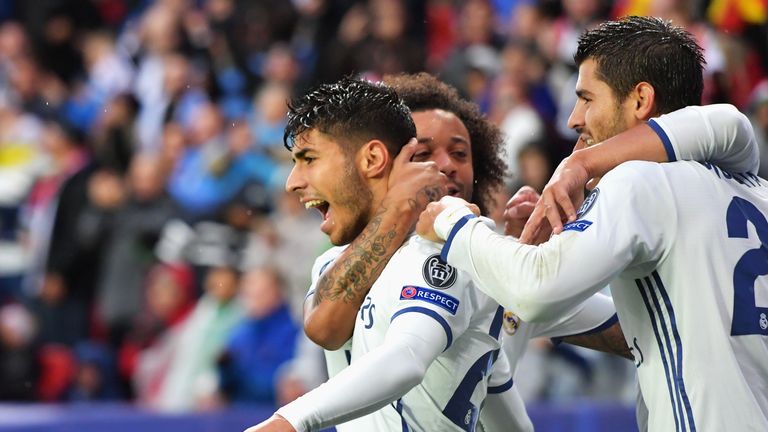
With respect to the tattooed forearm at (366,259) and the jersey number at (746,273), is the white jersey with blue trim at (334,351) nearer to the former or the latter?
the tattooed forearm at (366,259)

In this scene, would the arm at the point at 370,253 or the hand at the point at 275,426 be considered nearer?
the hand at the point at 275,426

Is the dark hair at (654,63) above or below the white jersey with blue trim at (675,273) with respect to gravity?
above

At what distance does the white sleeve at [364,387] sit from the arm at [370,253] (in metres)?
0.48

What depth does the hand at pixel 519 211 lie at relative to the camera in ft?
14.1

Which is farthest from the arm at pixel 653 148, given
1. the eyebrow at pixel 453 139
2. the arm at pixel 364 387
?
the eyebrow at pixel 453 139

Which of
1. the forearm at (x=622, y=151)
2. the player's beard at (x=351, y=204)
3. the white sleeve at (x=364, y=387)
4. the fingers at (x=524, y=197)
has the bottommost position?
the white sleeve at (x=364, y=387)

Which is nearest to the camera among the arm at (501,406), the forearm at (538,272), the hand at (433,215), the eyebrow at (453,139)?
the forearm at (538,272)

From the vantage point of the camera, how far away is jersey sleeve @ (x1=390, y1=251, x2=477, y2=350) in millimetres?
3391

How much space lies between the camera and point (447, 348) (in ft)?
11.4

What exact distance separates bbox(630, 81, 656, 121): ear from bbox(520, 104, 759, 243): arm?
0.10 m

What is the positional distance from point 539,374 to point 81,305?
5091 millimetres

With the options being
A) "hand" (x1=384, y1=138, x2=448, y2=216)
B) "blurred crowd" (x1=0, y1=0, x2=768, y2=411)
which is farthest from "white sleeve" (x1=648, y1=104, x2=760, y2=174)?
"blurred crowd" (x1=0, y1=0, x2=768, y2=411)

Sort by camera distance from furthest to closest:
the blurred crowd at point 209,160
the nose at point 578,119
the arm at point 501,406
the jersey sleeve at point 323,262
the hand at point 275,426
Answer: the blurred crowd at point 209,160 → the arm at point 501,406 → the jersey sleeve at point 323,262 → the nose at point 578,119 → the hand at point 275,426

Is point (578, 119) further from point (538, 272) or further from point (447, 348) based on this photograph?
point (447, 348)
